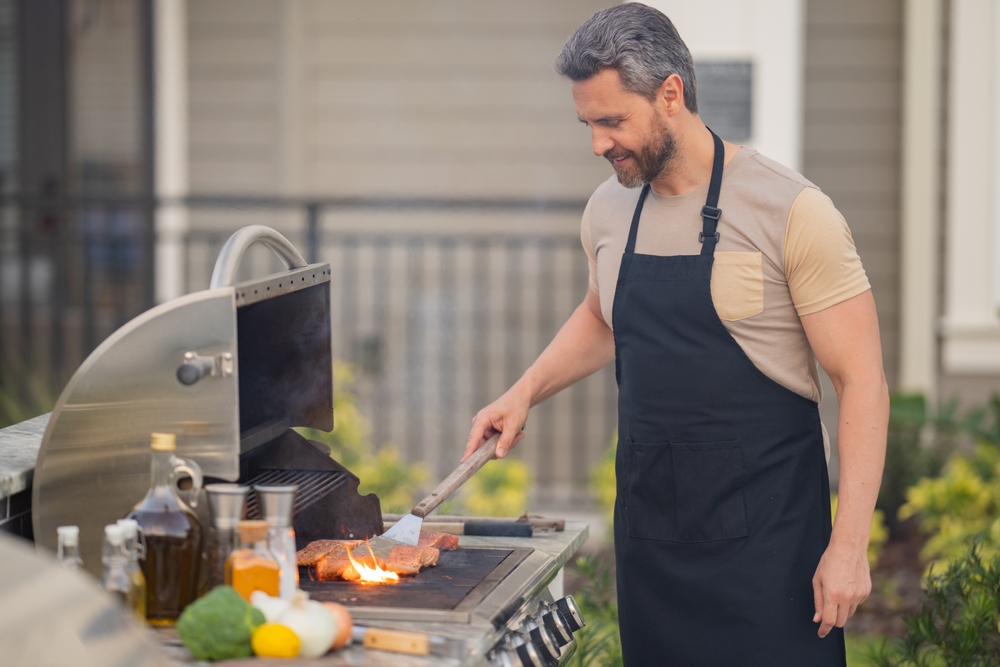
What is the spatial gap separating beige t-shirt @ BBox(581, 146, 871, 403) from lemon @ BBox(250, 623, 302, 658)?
1.19m

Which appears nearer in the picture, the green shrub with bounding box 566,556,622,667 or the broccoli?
the broccoli

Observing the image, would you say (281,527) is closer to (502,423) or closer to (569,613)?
(569,613)

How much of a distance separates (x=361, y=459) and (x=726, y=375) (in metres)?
2.94

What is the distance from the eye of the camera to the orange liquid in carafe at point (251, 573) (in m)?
1.78

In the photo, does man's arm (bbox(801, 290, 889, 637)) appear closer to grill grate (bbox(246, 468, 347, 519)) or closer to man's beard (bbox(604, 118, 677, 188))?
man's beard (bbox(604, 118, 677, 188))

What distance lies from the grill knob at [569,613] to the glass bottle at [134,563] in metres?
0.83

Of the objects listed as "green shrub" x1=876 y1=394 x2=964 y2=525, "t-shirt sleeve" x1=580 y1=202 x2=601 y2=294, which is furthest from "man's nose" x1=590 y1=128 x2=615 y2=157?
"green shrub" x1=876 y1=394 x2=964 y2=525

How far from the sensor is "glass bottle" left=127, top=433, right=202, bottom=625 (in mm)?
1800

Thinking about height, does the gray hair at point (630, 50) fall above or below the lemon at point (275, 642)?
above

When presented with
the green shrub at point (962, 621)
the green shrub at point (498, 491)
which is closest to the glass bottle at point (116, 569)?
the green shrub at point (962, 621)

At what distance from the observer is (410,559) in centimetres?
217

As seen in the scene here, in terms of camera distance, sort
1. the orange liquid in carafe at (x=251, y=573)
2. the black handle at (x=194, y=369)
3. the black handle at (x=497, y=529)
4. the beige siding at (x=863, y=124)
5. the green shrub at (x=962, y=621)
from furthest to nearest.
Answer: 1. the beige siding at (x=863, y=124)
2. the green shrub at (x=962, y=621)
3. the black handle at (x=497, y=529)
4. the black handle at (x=194, y=369)
5. the orange liquid in carafe at (x=251, y=573)

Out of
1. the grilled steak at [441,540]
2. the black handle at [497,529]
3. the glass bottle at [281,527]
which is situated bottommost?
the black handle at [497,529]

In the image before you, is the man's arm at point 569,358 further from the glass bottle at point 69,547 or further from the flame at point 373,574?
the glass bottle at point 69,547
